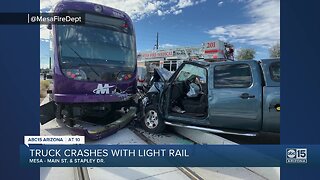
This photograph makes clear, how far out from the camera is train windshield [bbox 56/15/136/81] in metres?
3.35

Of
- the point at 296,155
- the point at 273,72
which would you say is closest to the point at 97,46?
the point at 273,72

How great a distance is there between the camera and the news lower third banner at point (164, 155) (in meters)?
2.13

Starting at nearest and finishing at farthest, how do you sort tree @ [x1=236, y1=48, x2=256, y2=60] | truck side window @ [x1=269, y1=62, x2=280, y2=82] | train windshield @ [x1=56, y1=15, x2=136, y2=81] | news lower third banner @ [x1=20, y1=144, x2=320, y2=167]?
news lower third banner @ [x1=20, y1=144, x2=320, y2=167]
tree @ [x1=236, y1=48, x2=256, y2=60]
truck side window @ [x1=269, y1=62, x2=280, y2=82]
train windshield @ [x1=56, y1=15, x2=136, y2=81]

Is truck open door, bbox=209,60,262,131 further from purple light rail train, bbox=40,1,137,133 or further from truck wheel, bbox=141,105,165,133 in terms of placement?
purple light rail train, bbox=40,1,137,133

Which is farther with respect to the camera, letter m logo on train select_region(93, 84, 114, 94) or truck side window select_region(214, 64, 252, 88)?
letter m logo on train select_region(93, 84, 114, 94)

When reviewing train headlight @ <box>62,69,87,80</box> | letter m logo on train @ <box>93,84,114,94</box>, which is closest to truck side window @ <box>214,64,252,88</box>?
letter m logo on train @ <box>93,84,114,94</box>

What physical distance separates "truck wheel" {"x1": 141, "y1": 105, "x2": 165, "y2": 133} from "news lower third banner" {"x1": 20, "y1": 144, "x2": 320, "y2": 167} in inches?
70.3

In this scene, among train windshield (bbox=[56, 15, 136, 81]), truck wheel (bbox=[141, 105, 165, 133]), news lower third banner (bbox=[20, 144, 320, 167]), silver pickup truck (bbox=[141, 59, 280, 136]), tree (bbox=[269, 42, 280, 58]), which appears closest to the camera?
news lower third banner (bbox=[20, 144, 320, 167])

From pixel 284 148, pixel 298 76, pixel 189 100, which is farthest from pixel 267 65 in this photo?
pixel 189 100

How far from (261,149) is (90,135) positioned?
6.42 ft

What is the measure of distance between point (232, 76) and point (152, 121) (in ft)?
5.09

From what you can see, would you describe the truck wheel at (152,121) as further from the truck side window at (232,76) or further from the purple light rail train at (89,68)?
the truck side window at (232,76)

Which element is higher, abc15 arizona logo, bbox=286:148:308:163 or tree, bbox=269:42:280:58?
tree, bbox=269:42:280:58

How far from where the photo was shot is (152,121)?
13.7 feet
